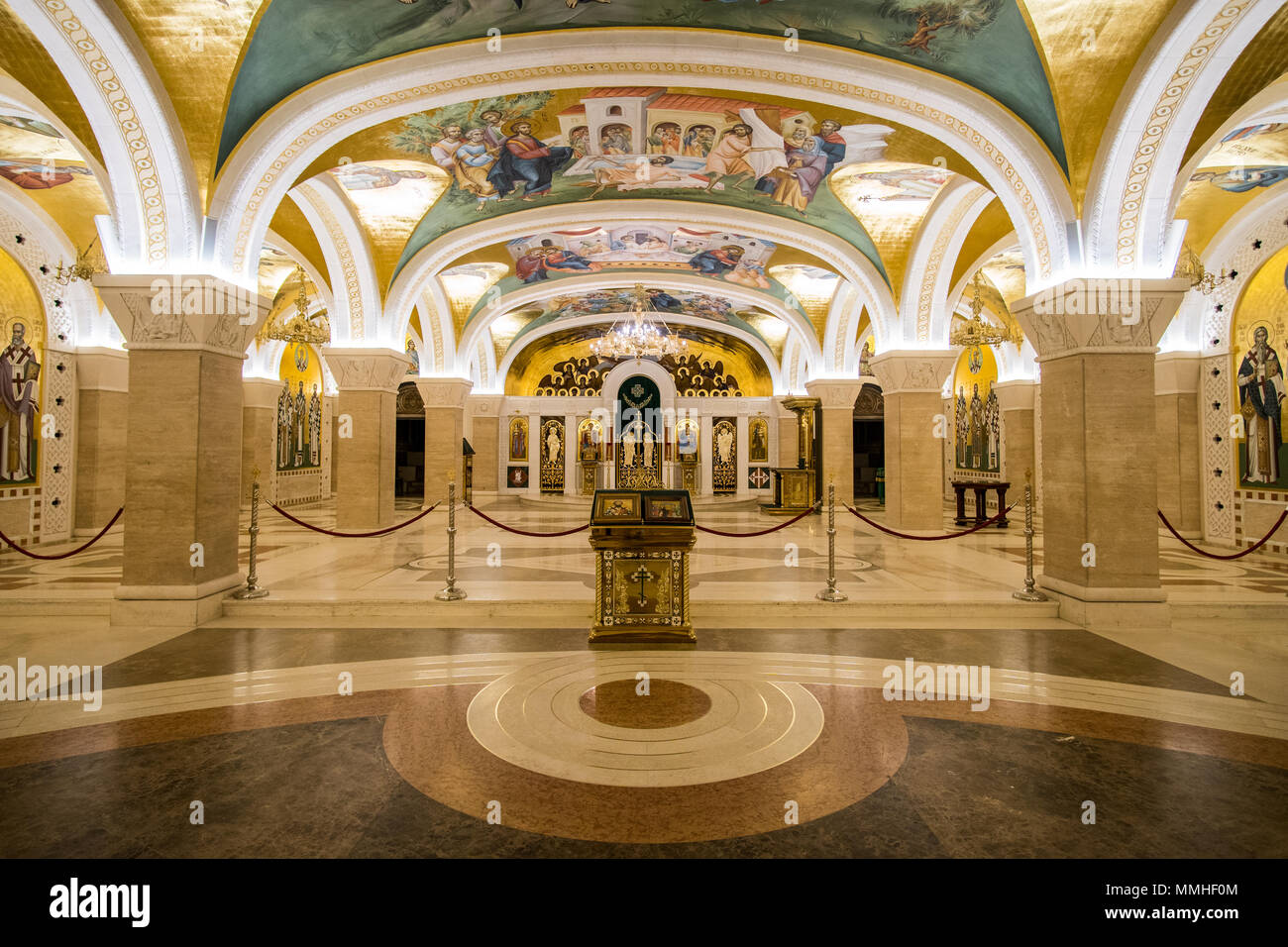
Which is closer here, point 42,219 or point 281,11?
point 281,11

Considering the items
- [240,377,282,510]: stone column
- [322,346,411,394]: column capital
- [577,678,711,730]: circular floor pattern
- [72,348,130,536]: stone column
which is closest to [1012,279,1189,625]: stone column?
[577,678,711,730]: circular floor pattern

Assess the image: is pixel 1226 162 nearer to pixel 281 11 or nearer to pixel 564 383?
pixel 281 11

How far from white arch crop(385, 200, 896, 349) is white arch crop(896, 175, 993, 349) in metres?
0.34

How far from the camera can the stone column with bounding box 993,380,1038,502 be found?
47.3 feet

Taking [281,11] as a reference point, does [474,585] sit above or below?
below

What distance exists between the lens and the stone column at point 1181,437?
9.72 meters

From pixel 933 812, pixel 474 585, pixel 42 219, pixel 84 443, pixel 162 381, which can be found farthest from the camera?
pixel 84 443

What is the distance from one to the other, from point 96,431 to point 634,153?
365 inches

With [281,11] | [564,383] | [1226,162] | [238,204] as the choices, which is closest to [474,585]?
[238,204]

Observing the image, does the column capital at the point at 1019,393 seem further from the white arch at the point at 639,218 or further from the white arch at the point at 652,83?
the white arch at the point at 652,83

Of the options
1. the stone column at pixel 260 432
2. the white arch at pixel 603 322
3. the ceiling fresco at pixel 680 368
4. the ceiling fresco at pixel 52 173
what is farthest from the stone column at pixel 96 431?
the ceiling fresco at pixel 680 368

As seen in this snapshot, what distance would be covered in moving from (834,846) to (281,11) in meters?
6.87

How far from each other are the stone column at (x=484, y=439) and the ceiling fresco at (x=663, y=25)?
14.3 meters
